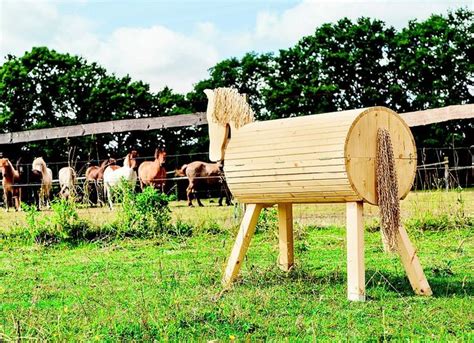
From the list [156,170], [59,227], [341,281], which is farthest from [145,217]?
[156,170]

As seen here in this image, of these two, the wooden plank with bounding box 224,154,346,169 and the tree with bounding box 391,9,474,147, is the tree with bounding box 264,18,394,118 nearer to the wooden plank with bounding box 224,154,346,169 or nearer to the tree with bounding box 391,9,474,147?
the tree with bounding box 391,9,474,147

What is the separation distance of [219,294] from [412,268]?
61.1 inches

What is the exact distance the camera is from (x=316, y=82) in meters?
38.6

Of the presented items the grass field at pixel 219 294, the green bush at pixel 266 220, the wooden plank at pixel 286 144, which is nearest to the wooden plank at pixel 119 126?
the green bush at pixel 266 220

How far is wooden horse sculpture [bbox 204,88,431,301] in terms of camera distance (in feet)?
18.3

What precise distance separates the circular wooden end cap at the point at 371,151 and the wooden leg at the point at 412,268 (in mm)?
356

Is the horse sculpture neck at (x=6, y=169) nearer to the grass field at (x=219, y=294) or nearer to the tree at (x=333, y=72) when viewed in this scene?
the grass field at (x=219, y=294)

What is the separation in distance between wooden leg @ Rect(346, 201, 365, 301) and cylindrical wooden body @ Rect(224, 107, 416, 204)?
4.6 inches

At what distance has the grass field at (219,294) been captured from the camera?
449 cm

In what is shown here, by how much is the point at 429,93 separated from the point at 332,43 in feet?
20.2

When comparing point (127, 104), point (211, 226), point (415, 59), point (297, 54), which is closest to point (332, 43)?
point (297, 54)

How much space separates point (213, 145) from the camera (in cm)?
661

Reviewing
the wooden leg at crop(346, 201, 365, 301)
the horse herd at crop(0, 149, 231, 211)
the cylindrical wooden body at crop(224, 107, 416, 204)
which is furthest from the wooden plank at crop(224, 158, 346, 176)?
the horse herd at crop(0, 149, 231, 211)

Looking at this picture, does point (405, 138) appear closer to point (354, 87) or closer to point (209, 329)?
point (209, 329)
